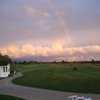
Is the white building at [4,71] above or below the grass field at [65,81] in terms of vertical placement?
above

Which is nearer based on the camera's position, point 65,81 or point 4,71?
point 65,81

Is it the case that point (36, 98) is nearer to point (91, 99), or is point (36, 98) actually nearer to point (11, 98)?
point (11, 98)

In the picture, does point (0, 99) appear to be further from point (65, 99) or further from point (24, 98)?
point (65, 99)

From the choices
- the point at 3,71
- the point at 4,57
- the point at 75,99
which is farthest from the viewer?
the point at 4,57

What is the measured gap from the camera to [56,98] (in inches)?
1022

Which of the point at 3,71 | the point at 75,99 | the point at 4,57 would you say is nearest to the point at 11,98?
the point at 75,99

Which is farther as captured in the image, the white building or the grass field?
the white building

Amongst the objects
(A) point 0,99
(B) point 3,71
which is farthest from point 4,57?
(A) point 0,99

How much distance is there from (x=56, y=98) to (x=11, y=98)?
4021 millimetres

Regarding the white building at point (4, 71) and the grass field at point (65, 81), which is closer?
the grass field at point (65, 81)

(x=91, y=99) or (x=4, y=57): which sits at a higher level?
(x=4, y=57)

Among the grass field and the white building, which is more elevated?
the white building

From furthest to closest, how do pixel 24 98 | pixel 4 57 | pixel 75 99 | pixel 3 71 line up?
1. pixel 4 57
2. pixel 3 71
3. pixel 24 98
4. pixel 75 99

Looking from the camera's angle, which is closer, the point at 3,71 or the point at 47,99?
the point at 47,99
